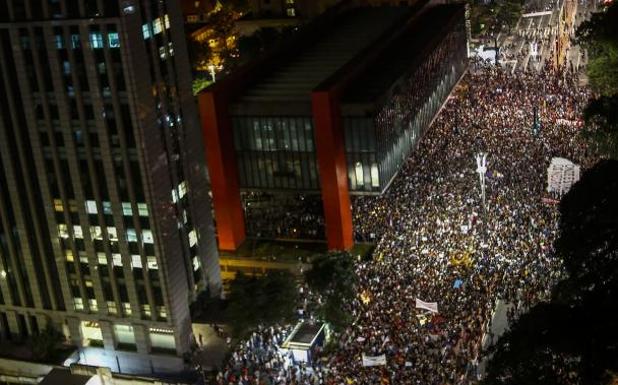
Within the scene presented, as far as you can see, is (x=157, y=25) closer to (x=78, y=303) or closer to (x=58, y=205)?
(x=58, y=205)

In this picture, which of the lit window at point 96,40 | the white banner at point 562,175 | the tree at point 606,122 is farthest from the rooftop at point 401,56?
the tree at point 606,122

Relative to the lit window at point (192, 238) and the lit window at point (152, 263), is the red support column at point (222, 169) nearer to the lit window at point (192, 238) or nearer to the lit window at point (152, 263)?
the lit window at point (192, 238)

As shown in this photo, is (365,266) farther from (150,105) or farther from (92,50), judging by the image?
(92,50)

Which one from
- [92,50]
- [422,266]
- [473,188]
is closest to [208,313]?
[422,266]

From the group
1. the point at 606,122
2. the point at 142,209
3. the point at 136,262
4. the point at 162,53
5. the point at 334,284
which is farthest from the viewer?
the point at 136,262

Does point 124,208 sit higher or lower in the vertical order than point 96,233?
higher

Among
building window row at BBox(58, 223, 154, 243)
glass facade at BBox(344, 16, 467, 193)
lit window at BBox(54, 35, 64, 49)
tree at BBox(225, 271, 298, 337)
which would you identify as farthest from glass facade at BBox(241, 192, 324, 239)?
lit window at BBox(54, 35, 64, 49)

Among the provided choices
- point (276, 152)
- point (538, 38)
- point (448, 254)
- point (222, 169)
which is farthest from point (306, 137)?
point (538, 38)
